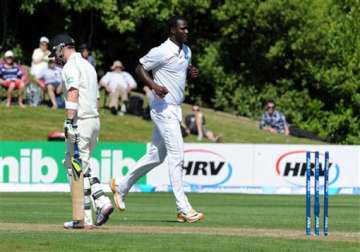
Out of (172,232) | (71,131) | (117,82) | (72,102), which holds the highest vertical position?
(117,82)

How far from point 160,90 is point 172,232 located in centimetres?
206

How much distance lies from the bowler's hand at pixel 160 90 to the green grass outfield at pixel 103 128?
20.3m

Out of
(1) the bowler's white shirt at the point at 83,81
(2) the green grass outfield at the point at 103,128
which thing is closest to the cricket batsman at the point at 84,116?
(1) the bowler's white shirt at the point at 83,81

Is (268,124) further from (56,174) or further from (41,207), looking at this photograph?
(41,207)

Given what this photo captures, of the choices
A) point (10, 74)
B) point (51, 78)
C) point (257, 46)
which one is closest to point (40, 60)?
point (51, 78)

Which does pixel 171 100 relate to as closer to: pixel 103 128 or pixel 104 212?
pixel 104 212

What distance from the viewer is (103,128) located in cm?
3638

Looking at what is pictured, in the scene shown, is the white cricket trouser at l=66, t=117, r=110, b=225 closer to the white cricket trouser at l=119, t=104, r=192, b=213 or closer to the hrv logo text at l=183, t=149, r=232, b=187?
the white cricket trouser at l=119, t=104, r=192, b=213

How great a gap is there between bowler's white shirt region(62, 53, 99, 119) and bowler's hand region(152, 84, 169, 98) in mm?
976

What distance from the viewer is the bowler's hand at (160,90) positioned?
14508mm

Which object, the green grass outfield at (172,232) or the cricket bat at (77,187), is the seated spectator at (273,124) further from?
the cricket bat at (77,187)

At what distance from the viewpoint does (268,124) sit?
3931 centimetres

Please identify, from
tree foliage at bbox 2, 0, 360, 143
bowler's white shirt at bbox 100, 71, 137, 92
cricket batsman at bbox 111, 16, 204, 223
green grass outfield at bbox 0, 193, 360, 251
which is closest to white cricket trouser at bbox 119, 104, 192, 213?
cricket batsman at bbox 111, 16, 204, 223

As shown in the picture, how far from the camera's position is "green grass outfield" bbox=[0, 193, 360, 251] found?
1146 cm
